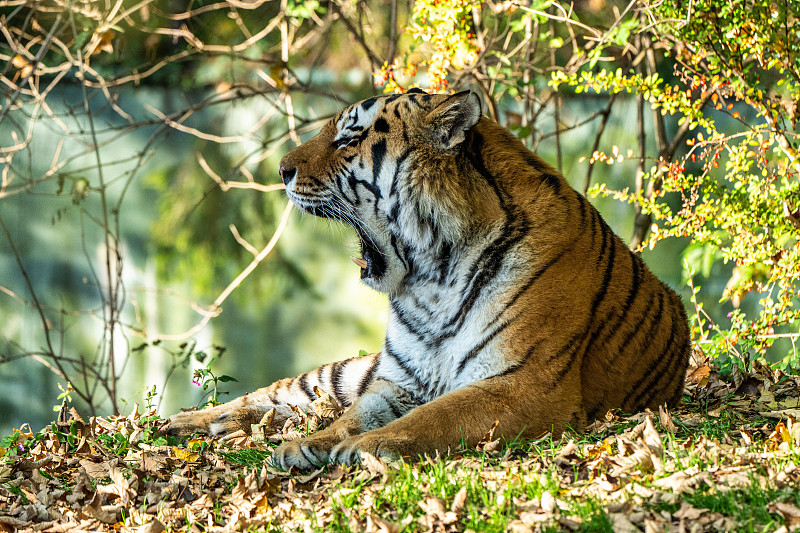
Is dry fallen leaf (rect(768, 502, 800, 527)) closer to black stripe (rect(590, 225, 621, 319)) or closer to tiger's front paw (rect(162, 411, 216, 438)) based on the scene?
black stripe (rect(590, 225, 621, 319))

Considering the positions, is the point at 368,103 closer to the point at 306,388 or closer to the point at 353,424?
the point at 353,424

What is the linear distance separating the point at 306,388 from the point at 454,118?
1.49 meters

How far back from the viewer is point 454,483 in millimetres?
2215

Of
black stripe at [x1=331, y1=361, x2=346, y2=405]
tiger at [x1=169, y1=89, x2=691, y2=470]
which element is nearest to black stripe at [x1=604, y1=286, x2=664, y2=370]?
tiger at [x1=169, y1=89, x2=691, y2=470]

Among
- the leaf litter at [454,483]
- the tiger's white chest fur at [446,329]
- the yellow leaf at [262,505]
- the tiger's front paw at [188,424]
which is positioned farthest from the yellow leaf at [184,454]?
the tiger's white chest fur at [446,329]

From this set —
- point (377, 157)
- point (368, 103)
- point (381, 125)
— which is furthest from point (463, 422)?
point (368, 103)

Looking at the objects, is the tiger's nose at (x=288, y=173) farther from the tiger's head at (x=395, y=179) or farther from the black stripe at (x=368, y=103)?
the black stripe at (x=368, y=103)

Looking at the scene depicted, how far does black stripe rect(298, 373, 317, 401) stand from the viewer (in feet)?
11.9

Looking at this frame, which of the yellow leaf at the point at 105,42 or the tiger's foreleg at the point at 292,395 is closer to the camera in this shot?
the tiger's foreleg at the point at 292,395

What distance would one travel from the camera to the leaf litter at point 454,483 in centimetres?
198

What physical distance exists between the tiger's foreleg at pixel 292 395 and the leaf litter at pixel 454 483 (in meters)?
0.19

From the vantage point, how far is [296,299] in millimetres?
7703

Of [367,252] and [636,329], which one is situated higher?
[367,252]

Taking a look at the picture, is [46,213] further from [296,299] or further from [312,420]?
[312,420]
